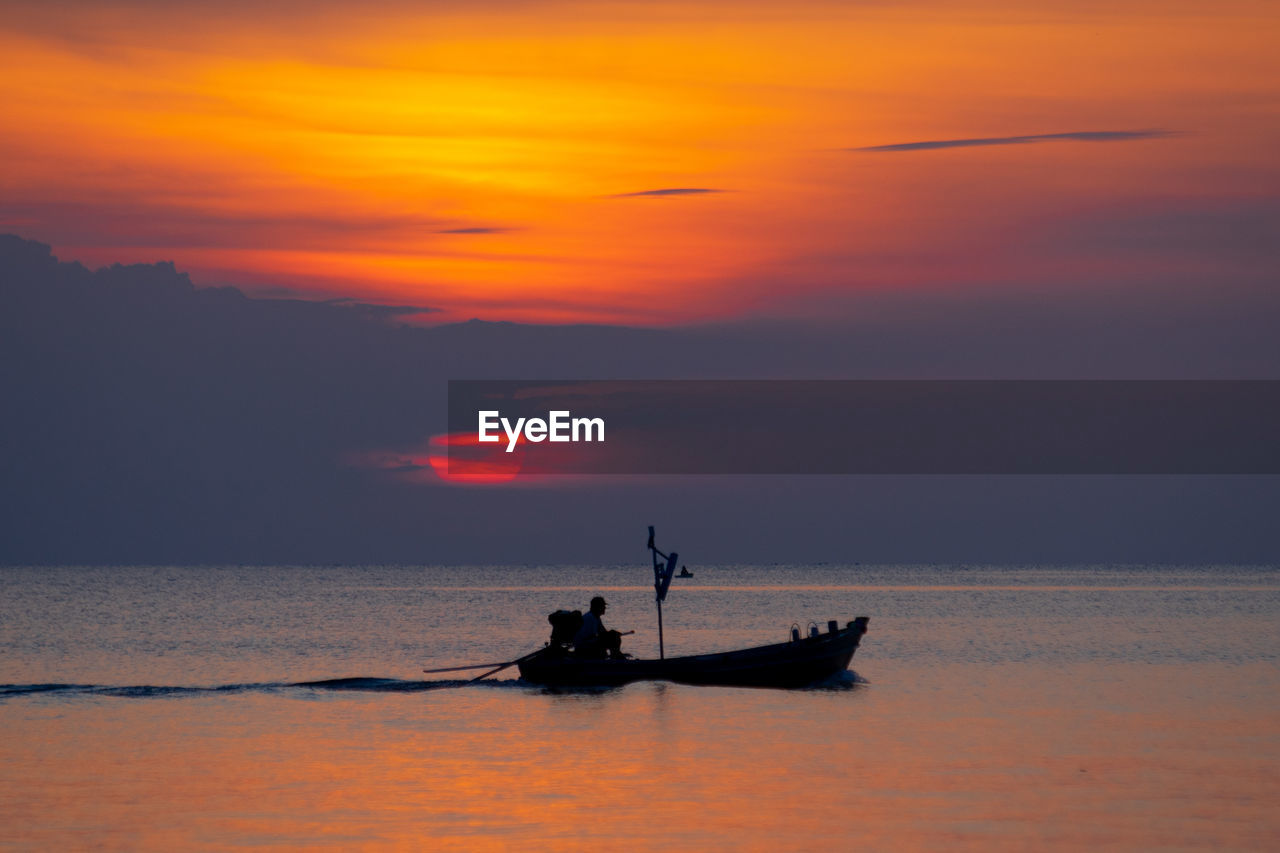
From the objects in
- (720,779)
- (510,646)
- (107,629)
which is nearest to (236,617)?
(107,629)

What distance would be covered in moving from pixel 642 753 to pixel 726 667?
996 centimetres

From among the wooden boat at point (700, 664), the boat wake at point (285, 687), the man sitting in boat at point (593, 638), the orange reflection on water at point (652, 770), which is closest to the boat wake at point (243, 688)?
the boat wake at point (285, 687)

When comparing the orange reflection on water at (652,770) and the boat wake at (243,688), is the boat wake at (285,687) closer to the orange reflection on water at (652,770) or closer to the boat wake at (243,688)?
the boat wake at (243,688)

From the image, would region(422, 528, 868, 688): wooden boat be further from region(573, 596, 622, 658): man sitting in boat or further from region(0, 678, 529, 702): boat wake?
region(0, 678, 529, 702): boat wake

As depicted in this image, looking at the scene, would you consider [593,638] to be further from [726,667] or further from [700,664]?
[726,667]

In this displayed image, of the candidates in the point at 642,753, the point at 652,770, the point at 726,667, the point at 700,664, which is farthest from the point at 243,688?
the point at 652,770

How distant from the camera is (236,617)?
82.3m

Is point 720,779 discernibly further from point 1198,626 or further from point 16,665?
point 1198,626

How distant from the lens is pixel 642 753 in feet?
87.5

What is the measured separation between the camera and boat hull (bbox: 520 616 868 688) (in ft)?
117

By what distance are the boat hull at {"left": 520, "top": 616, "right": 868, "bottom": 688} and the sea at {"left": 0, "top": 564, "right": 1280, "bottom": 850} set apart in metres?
0.58

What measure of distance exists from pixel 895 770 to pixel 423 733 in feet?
31.4

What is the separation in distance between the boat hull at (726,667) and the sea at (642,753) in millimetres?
582

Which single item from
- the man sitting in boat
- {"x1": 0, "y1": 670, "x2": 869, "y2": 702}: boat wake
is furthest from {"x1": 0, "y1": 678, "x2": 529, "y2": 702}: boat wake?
the man sitting in boat
